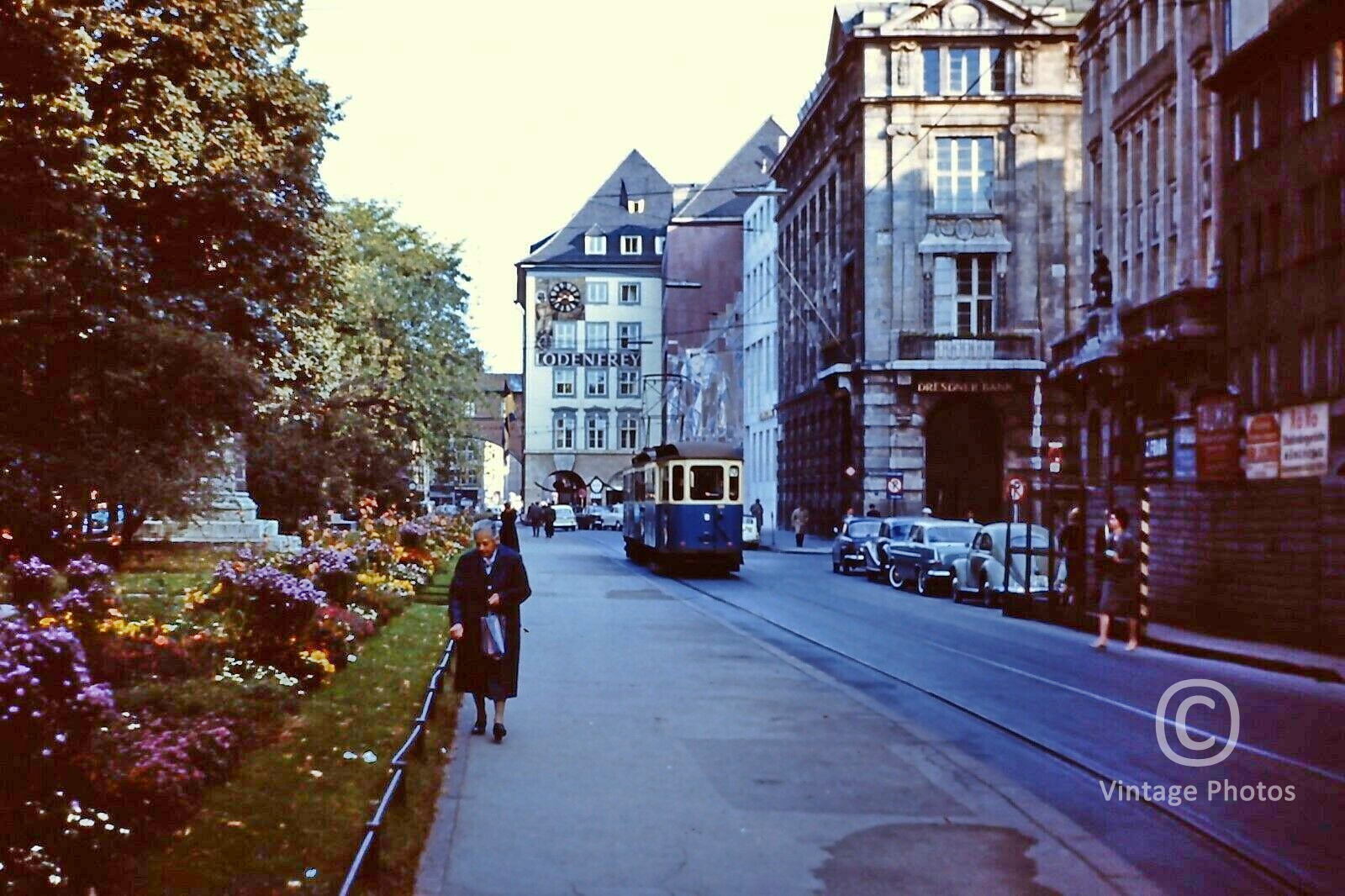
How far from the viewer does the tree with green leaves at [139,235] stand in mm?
26078

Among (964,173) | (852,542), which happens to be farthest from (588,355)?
(852,542)

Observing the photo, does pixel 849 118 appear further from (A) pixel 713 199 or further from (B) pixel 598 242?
(B) pixel 598 242

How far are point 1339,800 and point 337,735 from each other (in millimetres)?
6987

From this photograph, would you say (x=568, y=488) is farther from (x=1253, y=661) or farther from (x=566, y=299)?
(x=1253, y=661)

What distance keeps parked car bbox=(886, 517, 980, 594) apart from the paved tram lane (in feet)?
19.4

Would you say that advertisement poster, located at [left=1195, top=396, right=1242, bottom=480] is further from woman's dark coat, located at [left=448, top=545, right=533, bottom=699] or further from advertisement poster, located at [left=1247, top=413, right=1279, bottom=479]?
woman's dark coat, located at [left=448, top=545, right=533, bottom=699]

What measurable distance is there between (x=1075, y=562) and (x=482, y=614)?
17963mm

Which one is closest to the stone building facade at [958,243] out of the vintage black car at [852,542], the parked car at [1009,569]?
the vintage black car at [852,542]

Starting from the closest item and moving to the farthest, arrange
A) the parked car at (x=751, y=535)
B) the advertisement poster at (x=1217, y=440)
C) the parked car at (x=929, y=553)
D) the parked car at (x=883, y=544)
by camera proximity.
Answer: the advertisement poster at (x=1217, y=440) < the parked car at (x=929, y=553) < the parked car at (x=883, y=544) < the parked car at (x=751, y=535)

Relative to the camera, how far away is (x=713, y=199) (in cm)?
11856

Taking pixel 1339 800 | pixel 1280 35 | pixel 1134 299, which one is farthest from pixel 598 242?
pixel 1339 800

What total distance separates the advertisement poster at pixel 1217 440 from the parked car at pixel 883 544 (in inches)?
503

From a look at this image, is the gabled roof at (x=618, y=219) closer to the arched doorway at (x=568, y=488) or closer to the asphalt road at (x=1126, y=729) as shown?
the arched doorway at (x=568, y=488)

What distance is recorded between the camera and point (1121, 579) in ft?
85.3
